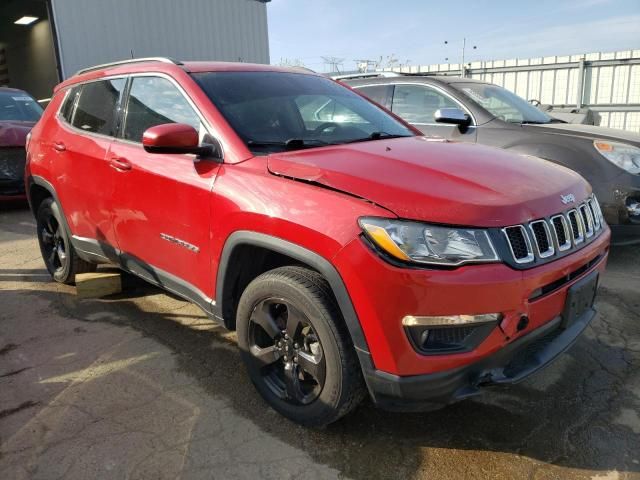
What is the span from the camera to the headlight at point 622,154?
4.45 m

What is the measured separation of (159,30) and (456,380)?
613 inches

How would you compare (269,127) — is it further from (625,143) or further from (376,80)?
(376,80)

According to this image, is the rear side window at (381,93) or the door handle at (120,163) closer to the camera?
the door handle at (120,163)

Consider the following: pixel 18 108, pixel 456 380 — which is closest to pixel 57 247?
pixel 456 380

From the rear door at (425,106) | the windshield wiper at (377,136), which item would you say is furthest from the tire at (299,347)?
the rear door at (425,106)

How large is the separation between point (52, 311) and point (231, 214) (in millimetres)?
2296

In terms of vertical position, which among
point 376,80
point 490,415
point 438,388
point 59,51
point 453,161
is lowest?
point 490,415

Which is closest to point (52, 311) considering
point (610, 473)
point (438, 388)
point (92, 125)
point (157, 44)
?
point (92, 125)

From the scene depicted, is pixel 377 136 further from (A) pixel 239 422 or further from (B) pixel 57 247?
(B) pixel 57 247

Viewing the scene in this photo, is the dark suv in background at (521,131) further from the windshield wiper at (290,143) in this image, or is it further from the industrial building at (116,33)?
the industrial building at (116,33)

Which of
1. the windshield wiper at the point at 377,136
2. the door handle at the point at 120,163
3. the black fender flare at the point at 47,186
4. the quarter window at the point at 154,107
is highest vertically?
the quarter window at the point at 154,107

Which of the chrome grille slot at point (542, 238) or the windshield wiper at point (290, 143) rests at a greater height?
the windshield wiper at point (290, 143)

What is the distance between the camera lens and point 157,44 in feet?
49.3

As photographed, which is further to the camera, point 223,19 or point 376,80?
point 223,19
